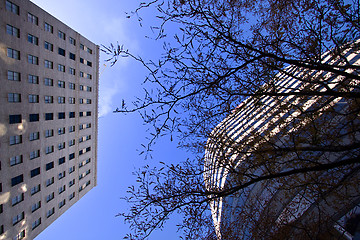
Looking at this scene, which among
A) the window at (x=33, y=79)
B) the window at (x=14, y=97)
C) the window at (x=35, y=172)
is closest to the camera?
the window at (x=14, y=97)

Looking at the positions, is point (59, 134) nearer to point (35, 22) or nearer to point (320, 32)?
point (35, 22)

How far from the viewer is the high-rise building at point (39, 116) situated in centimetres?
1975

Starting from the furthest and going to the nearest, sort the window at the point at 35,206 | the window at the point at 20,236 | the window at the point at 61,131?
the window at the point at 61,131 → the window at the point at 35,206 → the window at the point at 20,236

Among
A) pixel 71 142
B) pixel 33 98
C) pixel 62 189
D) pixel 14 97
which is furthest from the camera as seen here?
pixel 71 142

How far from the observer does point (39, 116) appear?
24.0 meters

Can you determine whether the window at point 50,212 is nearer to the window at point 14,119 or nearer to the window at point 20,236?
the window at point 20,236

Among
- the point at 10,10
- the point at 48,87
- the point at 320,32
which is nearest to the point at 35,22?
the point at 10,10

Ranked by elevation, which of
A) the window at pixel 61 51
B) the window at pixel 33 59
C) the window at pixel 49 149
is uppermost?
the window at pixel 61 51

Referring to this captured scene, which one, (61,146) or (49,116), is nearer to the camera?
(49,116)

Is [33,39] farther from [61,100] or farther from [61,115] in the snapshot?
[61,115]

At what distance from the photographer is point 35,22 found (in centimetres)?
2298

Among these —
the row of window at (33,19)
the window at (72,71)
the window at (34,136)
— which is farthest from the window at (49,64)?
the window at (34,136)

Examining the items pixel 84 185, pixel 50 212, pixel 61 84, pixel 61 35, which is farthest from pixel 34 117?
pixel 84 185

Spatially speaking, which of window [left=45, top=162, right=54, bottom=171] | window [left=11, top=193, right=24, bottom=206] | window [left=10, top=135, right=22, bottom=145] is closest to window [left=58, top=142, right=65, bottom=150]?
window [left=45, top=162, right=54, bottom=171]
